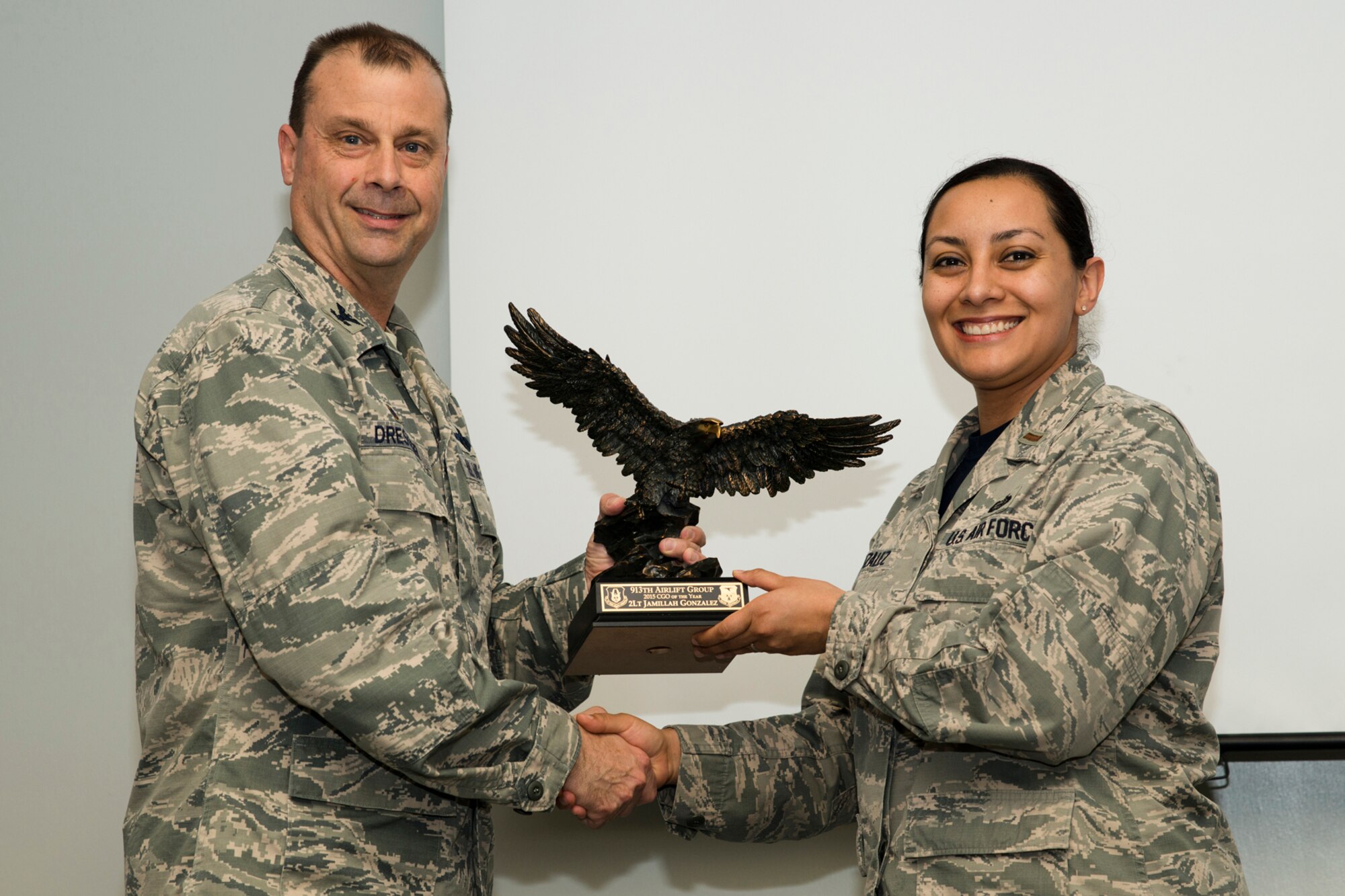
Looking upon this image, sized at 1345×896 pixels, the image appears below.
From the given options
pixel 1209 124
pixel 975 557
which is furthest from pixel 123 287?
pixel 1209 124

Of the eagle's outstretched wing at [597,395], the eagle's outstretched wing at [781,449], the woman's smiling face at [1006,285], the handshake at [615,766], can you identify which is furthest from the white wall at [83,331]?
the woman's smiling face at [1006,285]

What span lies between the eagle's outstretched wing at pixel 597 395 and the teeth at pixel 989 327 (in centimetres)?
58

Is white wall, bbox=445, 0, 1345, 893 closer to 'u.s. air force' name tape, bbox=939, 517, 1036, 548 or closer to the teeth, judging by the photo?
the teeth

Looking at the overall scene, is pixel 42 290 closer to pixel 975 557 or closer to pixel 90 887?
pixel 90 887

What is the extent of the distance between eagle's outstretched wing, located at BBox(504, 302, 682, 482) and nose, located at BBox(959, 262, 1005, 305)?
606 mm

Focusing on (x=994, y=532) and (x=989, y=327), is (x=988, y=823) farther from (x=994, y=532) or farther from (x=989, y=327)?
(x=989, y=327)

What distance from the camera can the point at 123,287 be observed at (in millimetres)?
2770

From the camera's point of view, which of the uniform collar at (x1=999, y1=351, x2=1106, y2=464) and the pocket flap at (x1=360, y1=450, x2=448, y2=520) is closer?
the pocket flap at (x1=360, y1=450, x2=448, y2=520)

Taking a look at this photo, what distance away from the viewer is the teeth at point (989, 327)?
6.91 ft

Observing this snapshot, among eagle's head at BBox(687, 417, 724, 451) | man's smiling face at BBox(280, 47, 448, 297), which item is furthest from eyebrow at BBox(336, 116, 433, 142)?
eagle's head at BBox(687, 417, 724, 451)

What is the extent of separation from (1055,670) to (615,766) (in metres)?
0.84

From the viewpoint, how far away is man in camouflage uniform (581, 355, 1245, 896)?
173 cm

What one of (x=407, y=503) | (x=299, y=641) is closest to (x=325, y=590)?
(x=299, y=641)

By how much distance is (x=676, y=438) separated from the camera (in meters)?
2.24
